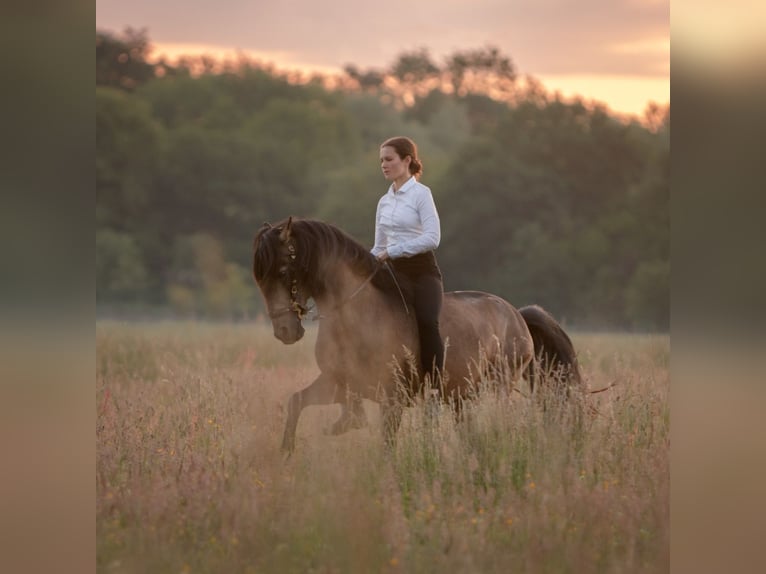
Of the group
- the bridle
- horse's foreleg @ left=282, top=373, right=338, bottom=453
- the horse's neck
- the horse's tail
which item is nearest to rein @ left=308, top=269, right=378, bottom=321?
the horse's neck

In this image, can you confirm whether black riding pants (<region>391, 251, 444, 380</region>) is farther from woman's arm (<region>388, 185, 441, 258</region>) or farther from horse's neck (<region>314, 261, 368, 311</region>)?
horse's neck (<region>314, 261, 368, 311</region>)

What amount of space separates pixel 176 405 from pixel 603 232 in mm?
45202

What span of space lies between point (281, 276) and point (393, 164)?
45.9 inches

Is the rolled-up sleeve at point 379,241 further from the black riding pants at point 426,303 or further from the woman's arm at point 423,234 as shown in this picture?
the woman's arm at point 423,234

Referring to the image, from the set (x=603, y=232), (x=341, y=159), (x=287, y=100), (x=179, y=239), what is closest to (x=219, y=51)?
(x=287, y=100)

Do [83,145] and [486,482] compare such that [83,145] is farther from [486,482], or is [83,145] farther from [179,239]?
[179,239]

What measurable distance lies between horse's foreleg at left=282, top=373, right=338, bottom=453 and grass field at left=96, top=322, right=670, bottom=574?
0.36ft

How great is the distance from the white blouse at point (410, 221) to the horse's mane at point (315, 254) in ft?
0.62

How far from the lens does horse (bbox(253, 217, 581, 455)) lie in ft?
21.9

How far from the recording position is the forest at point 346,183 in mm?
48594

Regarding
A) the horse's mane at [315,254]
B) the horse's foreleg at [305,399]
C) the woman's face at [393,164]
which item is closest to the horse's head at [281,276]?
the horse's mane at [315,254]

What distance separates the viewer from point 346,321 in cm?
712

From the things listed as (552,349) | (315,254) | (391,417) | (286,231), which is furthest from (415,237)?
(552,349)

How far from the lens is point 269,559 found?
201 inches
